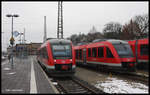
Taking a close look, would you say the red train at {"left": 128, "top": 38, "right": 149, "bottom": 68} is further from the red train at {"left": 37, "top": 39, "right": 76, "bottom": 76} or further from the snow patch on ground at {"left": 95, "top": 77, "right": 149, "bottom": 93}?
the snow patch on ground at {"left": 95, "top": 77, "right": 149, "bottom": 93}

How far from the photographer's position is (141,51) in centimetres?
1934

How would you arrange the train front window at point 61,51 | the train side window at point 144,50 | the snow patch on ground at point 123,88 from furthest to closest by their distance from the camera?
1. the train side window at point 144,50
2. the train front window at point 61,51
3. the snow patch on ground at point 123,88

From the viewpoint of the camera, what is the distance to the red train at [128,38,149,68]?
61.7ft

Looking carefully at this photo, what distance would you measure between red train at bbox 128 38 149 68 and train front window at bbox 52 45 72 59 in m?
7.47

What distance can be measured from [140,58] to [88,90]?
34.8 feet

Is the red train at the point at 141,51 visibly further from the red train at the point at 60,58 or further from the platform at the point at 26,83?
the platform at the point at 26,83

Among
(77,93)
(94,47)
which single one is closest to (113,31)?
(94,47)

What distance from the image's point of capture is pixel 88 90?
34.4ft

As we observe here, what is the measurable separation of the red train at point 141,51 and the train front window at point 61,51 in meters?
7.47

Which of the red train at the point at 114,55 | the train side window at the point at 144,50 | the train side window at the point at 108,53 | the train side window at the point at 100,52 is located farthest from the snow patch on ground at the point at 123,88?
the train side window at the point at 144,50

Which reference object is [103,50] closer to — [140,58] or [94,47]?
[94,47]

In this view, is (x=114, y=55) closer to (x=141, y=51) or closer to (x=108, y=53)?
(x=108, y=53)

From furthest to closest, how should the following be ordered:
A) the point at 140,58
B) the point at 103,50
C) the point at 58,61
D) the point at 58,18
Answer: the point at 58,18, the point at 140,58, the point at 103,50, the point at 58,61

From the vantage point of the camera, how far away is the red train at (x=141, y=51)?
61.7 ft
